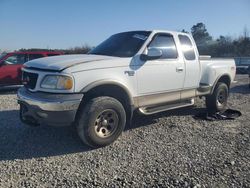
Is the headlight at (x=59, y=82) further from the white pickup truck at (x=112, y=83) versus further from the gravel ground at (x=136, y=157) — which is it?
the gravel ground at (x=136, y=157)

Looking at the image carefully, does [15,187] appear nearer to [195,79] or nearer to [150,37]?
[150,37]

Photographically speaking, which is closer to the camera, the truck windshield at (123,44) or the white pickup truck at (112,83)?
the white pickup truck at (112,83)

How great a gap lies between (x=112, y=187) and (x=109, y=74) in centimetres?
187

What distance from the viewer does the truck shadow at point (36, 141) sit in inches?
170

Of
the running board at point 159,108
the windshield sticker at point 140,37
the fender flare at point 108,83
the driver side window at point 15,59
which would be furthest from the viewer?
the driver side window at point 15,59

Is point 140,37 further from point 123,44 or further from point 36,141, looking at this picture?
point 36,141

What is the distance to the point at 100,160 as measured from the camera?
13.4 ft

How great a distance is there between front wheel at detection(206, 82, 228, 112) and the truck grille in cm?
442

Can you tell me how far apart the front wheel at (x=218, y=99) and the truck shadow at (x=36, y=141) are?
1.82 m

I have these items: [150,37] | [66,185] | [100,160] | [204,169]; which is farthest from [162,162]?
[150,37]

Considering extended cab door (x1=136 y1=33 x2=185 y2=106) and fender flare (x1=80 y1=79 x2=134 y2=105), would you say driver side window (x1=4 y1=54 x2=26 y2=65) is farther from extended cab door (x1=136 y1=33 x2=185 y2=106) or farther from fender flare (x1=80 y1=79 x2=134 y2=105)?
fender flare (x1=80 y1=79 x2=134 y2=105)

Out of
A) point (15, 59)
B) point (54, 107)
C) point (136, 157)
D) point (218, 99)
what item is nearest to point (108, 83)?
point (54, 107)

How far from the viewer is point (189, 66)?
598 cm

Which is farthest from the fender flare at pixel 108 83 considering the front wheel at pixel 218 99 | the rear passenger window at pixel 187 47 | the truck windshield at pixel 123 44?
the front wheel at pixel 218 99
